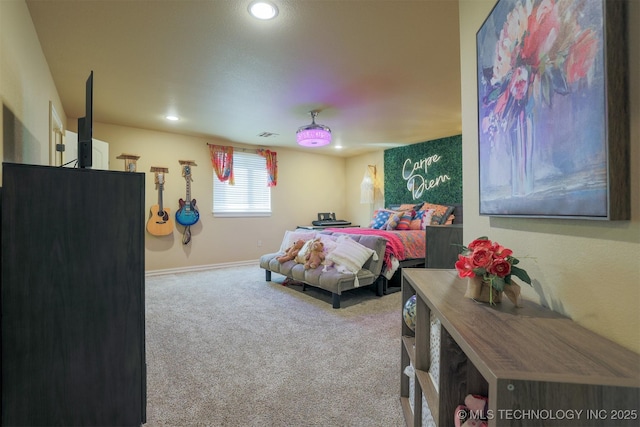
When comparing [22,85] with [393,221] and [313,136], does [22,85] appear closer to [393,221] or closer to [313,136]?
[313,136]

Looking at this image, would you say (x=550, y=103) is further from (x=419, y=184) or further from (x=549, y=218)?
(x=419, y=184)

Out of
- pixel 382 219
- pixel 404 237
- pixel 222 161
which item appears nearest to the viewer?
pixel 404 237

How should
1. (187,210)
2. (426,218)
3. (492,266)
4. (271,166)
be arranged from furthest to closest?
(271,166), (187,210), (426,218), (492,266)

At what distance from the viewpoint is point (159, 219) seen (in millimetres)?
4625

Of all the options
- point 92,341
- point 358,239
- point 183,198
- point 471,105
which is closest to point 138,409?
point 92,341

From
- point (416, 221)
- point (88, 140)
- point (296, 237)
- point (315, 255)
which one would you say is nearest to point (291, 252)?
point (296, 237)

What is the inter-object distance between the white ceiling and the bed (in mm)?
1412

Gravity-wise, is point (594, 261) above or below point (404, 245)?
above

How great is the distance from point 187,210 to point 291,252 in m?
2.11

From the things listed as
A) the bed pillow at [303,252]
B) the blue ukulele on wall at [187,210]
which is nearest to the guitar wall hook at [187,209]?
the blue ukulele on wall at [187,210]

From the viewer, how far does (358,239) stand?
3705 mm

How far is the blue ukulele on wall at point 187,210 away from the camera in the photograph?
15.8 ft

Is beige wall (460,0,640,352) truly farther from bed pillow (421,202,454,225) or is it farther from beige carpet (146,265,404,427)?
bed pillow (421,202,454,225)

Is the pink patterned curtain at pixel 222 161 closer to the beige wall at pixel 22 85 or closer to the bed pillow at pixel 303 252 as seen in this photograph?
the bed pillow at pixel 303 252
